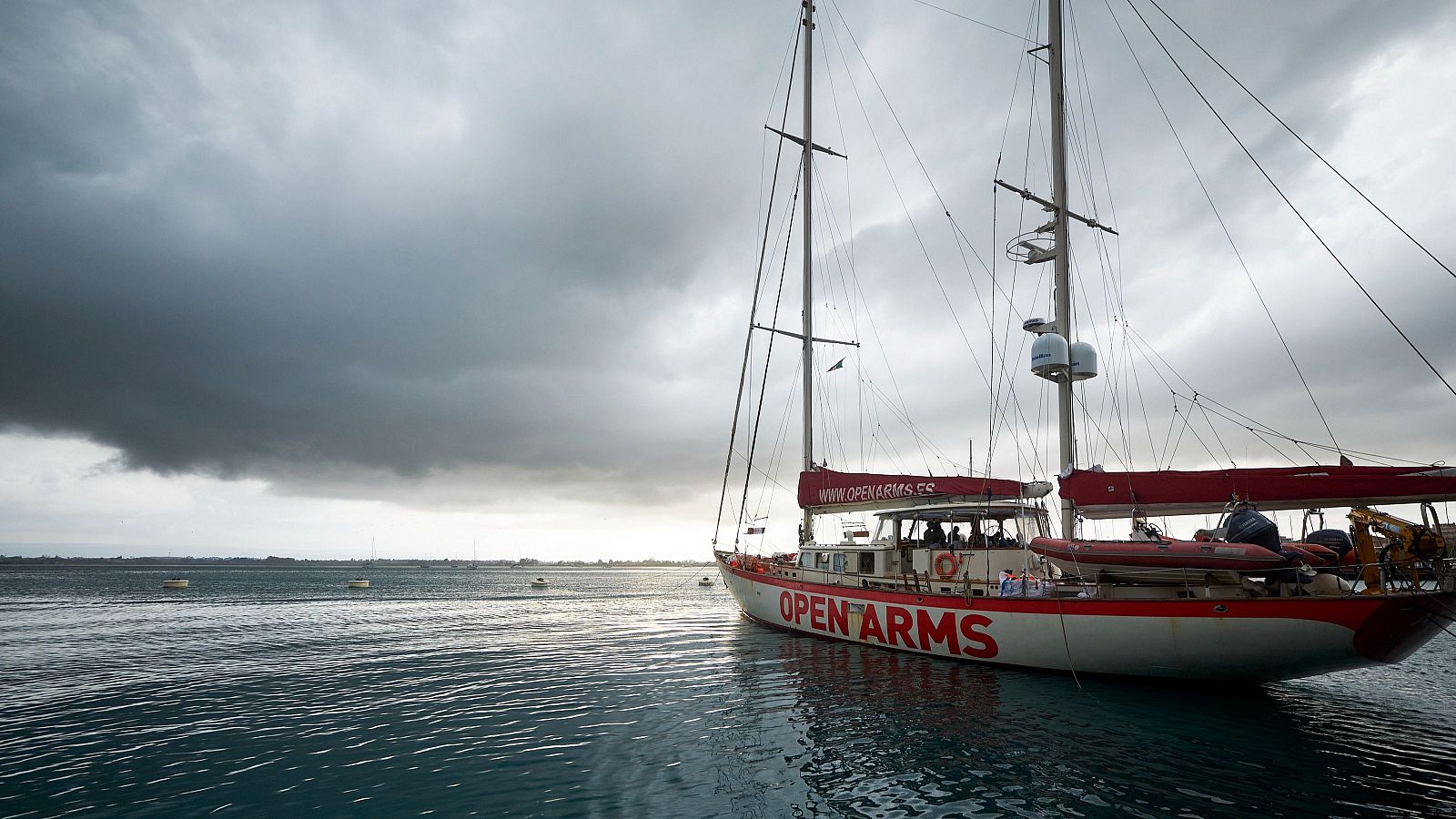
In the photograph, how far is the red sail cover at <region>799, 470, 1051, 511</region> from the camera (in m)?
19.4

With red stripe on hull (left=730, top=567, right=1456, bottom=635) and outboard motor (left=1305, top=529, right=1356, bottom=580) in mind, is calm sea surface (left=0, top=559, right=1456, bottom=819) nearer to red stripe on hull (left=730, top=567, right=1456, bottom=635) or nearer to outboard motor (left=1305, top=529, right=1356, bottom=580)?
red stripe on hull (left=730, top=567, right=1456, bottom=635)

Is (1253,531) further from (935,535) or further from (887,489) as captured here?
(887,489)

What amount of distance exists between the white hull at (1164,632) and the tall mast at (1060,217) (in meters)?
3.83

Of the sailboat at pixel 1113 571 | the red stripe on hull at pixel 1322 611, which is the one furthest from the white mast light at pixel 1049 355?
the red stripe on hull at pixel 1322 611

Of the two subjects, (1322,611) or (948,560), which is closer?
(1322,611)

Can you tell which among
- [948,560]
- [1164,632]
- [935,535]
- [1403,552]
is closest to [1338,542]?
[1403,552]

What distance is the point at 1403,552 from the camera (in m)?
11.8

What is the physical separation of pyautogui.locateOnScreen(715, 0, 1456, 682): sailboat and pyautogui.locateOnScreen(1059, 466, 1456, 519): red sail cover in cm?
3

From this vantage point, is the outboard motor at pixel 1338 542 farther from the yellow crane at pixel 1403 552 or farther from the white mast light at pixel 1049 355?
the white mast light at pixel 1049 355

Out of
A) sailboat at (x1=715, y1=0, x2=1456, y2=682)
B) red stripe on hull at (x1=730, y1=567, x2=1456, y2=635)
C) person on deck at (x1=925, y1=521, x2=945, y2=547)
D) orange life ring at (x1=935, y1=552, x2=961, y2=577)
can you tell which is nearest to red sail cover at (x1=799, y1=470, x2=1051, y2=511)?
sailboat at (x1=715, y1=0, x2=1456, y2=682)

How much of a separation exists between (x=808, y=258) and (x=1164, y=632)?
20.3 metres

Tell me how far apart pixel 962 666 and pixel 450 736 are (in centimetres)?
1281

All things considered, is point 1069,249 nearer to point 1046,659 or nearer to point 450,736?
point 1046,659

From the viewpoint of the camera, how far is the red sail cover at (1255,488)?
11.4m
